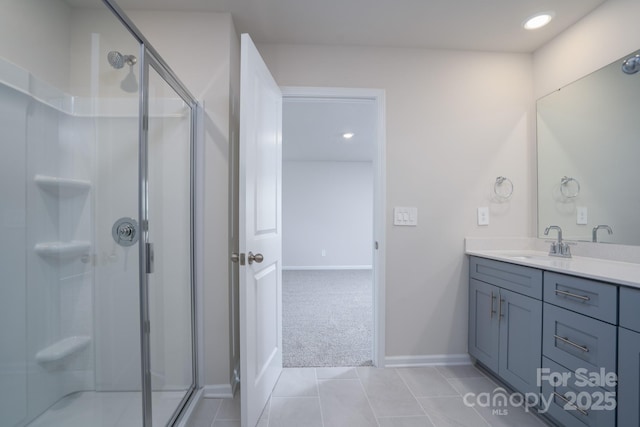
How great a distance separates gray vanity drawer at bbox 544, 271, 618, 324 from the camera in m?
1.23

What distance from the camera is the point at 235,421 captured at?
1.63m

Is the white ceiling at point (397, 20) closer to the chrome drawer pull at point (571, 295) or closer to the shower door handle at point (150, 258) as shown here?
the shower door handle at point (150, 258)

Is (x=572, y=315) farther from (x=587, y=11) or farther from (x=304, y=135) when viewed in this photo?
(x=304, y=135)

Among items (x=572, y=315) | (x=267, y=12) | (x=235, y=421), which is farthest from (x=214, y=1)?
(x=572, y=315)

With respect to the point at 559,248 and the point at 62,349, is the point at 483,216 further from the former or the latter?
the point at 62,349

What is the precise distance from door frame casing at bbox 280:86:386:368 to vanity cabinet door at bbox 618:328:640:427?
124cm

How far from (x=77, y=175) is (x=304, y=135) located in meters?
3.35

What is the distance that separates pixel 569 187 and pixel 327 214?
4.73m

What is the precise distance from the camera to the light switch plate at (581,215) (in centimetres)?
192

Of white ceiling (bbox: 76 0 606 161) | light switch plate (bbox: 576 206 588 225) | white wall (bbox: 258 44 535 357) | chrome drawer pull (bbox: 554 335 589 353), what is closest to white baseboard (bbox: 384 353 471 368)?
white wall (bbox: 258 44 535 357)

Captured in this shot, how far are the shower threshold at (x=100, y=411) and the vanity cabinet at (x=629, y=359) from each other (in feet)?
6.68

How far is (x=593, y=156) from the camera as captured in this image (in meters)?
1.88

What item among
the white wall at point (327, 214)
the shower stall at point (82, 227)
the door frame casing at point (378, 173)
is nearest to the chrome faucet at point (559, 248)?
the door frame casing at point (378, 173)

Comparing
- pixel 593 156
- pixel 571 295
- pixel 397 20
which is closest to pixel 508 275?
pixel 571 295
